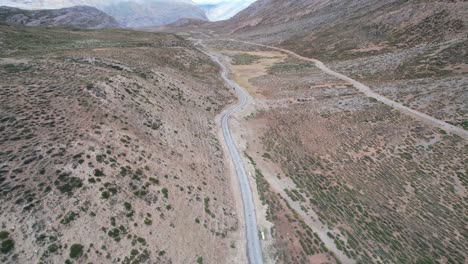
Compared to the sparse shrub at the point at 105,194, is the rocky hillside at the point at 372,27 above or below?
above

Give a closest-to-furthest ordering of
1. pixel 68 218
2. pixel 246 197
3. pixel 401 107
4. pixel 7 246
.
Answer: pixel 7 246 < pixel 68 218 < pixel 246 197 < pixel 401 107

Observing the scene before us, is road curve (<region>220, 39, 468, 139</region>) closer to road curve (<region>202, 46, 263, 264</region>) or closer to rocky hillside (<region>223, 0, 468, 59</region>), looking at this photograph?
rocky hillside (<region>223, 0, 468, 59</region>)

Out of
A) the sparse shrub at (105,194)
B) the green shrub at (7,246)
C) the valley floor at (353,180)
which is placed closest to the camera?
the green shrub at (7,246)

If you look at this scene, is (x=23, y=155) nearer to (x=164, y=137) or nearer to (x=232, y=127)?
(x=164, y=137)

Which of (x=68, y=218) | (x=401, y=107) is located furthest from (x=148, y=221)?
(x=401, y=107)

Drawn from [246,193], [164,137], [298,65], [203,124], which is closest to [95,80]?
[164,137]

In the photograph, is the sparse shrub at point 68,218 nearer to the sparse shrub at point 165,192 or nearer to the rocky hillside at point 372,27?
the sparse shrub at point 165,192

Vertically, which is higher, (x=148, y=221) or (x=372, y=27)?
(x=372, y=27)

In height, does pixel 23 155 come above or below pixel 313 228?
above

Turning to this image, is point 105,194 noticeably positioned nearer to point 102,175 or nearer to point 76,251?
point 102,175

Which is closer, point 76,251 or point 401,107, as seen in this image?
point 76,251

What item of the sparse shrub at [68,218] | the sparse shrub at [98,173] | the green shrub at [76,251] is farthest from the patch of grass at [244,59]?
the green shrub at [76,251]
